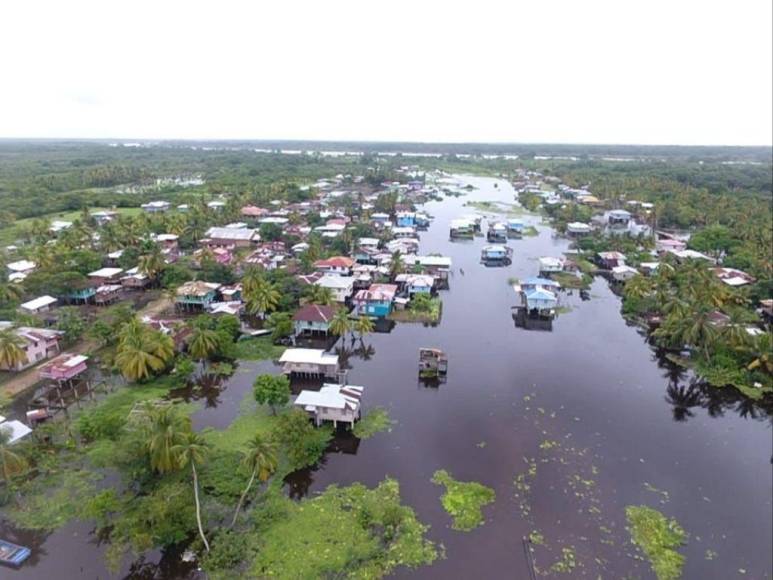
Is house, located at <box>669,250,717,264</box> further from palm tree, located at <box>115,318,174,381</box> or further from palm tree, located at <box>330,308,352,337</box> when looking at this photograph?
palm tree, located at <box>115,318,174,381</box>

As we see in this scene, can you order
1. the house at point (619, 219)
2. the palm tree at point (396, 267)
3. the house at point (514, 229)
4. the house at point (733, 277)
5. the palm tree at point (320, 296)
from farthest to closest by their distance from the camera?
1. the house at point (619, 219)
2. the house at point (514, 229)
3. the palm tree at point (396, 267)
4. the house at point (733, 277)
5. the palm tree at point (320, 296)

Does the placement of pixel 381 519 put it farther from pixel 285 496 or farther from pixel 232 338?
pixel 232 338

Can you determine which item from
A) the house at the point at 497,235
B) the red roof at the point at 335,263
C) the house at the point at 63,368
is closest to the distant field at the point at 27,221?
the house at the point at 63,368

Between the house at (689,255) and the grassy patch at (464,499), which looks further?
the house at (689,255)

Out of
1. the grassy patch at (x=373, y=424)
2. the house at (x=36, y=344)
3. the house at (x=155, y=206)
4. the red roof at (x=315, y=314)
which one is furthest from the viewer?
the house at (x=155, y=206)

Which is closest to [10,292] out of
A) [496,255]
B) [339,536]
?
[339,536]

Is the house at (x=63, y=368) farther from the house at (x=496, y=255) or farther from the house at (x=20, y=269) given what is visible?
the house at (x=496, y=255)

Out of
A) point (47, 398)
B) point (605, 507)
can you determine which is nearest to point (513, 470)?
point (605, 507)
